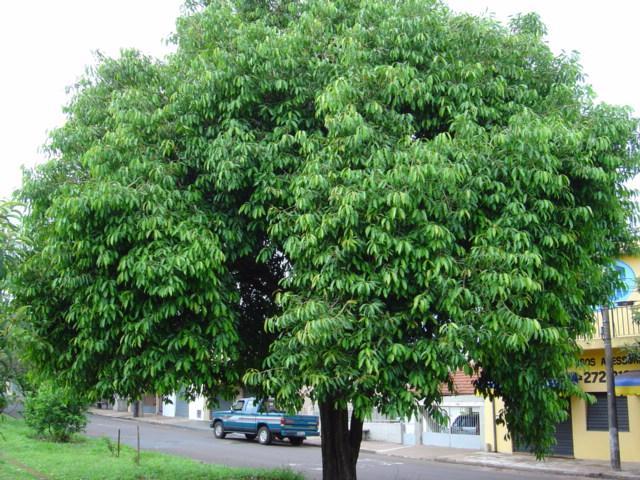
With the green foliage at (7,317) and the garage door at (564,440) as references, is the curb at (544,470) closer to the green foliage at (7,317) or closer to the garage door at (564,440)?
the garage door at (564,440)

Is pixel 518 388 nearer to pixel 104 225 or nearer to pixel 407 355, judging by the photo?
pixel 407 355

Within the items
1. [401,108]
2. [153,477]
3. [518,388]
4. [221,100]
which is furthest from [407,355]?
[153,477]

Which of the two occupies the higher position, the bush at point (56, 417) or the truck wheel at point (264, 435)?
the bush at point (56, 417)

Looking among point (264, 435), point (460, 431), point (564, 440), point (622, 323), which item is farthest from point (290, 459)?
point (622, 323)

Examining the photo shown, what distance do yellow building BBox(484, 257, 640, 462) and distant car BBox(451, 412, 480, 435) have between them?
332 centimetres

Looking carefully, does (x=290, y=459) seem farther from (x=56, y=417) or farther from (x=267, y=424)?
(x=56, y=417)

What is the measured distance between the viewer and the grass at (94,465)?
14.2 meters

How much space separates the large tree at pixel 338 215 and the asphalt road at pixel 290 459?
8.88 metres

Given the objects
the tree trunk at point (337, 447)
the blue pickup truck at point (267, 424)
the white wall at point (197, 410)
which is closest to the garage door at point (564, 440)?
the blue pickup truck at point (267, 424)

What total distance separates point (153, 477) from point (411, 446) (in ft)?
45.1

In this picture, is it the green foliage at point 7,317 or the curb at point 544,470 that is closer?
the green foliage at point 7,317

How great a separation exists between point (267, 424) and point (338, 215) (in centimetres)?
2077

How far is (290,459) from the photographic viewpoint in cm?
2116

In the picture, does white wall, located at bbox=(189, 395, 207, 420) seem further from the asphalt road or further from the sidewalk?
the sidewalk
